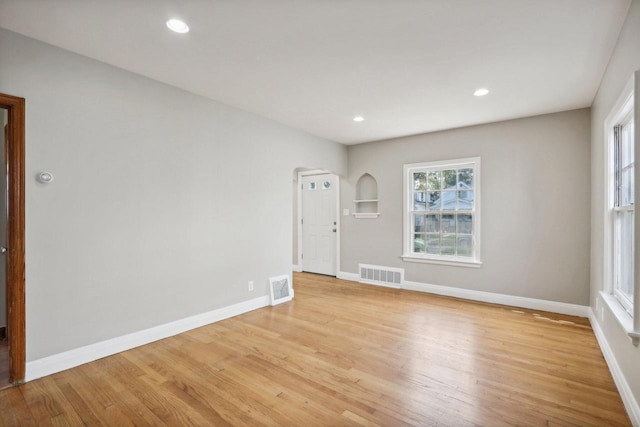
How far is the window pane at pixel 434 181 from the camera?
501cm

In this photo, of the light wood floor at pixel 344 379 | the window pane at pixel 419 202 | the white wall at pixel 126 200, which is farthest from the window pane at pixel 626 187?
the white wall at pixel 126 200

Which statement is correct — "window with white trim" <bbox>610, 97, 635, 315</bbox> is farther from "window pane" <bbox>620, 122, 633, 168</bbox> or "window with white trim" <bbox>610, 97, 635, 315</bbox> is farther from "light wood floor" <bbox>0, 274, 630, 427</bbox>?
"light wood floor" <bbox>0, 274, 630, 427</bbox>

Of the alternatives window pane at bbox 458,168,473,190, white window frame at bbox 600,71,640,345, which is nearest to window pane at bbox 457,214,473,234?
window pane at bbox 458,168,473,190

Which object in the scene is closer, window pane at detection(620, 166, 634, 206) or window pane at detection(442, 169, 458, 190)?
window pane at detection(620, 166, 634, 206)

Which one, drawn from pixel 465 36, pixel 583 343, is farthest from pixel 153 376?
pixel 583 343

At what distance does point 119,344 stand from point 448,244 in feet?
14.7

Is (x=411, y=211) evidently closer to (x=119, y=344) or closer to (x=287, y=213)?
(x=287, y=213)

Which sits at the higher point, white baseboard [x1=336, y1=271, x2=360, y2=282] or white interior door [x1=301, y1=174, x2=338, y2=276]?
white interior door [x1=301, y1=174, x2=338, y2=276]

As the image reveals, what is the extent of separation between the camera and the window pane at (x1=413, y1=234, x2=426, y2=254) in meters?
5.20

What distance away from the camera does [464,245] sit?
478 cm

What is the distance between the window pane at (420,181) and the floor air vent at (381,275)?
143 centimetres

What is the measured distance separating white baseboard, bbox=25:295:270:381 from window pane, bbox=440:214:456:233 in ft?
10.6

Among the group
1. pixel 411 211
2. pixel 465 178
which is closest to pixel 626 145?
pixel 465 178

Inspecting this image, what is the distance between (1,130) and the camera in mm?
3094
